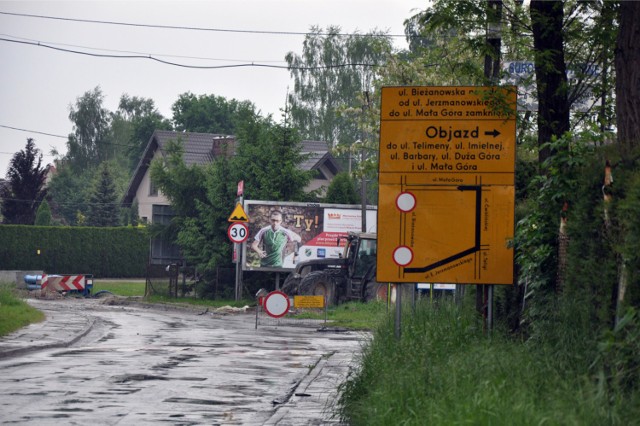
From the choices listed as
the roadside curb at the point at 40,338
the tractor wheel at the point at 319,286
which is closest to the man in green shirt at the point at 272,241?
the tractor wheel at the point at 319,286

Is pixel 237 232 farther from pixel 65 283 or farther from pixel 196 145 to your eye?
pixel 196 145

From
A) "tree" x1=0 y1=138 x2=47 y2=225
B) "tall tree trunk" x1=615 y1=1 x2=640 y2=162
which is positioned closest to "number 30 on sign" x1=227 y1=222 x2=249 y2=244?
"tall tree trunk" x1=615 y1=1 x2=640 y2=162

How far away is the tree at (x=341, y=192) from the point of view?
41781 millimetres

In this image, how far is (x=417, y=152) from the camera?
1270cm

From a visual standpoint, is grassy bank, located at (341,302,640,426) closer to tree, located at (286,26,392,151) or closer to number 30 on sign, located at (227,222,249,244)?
number 30 on sign, located at (227,222,249,244)

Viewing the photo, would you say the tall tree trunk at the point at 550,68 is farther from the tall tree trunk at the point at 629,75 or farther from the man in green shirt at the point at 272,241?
the man in green shirt at the point at 272,241

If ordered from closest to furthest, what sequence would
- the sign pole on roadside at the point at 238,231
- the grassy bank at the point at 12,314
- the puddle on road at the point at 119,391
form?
the puddle on road at the point at 119,391
the grassy bank at the point at 12,314
the sign pole on roadside at the point at 238,231

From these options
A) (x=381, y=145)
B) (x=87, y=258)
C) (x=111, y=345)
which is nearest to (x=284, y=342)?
(x=111, y=345)

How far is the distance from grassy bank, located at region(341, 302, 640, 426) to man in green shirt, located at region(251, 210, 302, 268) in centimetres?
2632

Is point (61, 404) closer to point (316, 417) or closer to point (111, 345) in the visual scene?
point (316, 417)

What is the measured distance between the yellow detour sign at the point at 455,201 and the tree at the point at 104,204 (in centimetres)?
7407

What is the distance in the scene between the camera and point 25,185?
3091 inches

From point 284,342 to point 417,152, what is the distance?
9.78m

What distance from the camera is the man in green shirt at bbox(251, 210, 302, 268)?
38.4 metres
